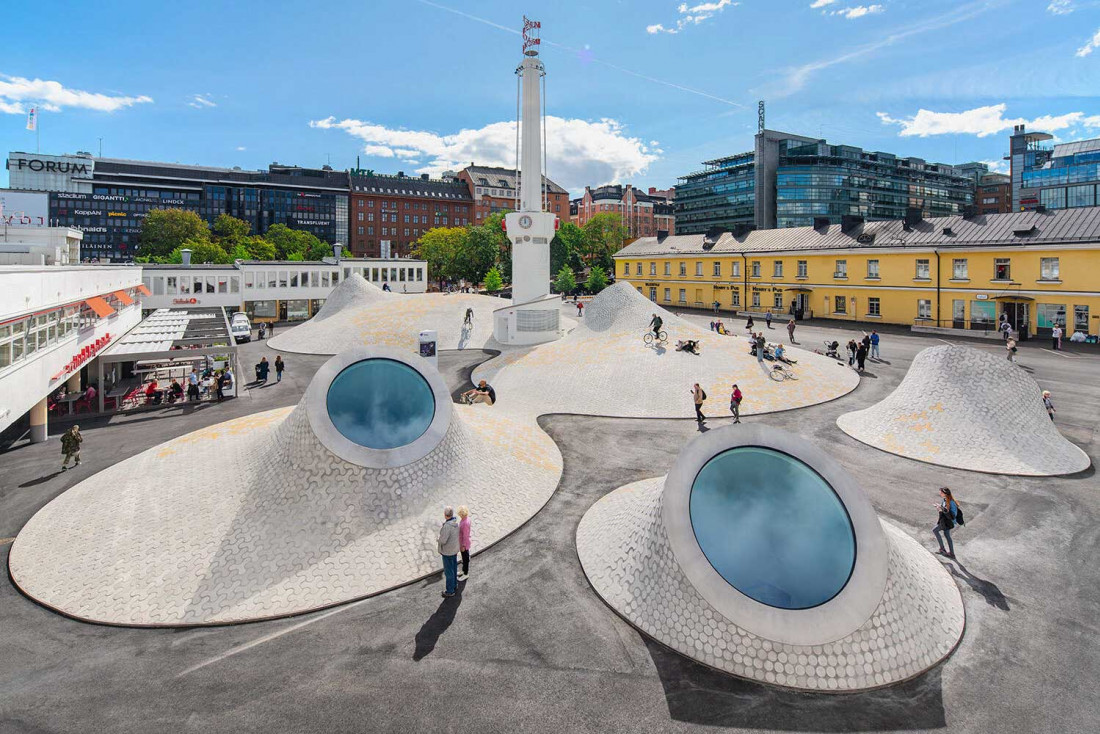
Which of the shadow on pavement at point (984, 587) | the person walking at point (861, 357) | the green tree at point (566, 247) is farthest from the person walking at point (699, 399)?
the green tree at point (566, 247)

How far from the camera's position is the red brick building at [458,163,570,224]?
15138 cm

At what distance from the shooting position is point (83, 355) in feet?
89.4

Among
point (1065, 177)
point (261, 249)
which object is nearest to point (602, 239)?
point (261, 249)

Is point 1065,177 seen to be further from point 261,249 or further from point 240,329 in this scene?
point 261,249

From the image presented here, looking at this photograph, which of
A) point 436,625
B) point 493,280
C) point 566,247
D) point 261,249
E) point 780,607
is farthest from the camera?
point 261,249

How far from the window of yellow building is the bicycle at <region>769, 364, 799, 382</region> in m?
29.3

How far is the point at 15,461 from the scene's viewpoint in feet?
66.1

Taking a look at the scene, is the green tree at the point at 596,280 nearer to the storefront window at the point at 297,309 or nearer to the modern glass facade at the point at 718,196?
the storefront window at the point at 297,309

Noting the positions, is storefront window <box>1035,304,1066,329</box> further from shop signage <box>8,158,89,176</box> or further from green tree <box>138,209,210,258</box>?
shop signage <box>8,158,89,176</box>

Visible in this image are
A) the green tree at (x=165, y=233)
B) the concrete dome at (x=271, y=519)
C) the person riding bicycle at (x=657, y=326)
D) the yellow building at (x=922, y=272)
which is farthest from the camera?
the green tree at (x=165, y=233)

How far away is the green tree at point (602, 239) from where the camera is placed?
4230 inches

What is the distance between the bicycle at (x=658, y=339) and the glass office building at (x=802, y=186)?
105 m

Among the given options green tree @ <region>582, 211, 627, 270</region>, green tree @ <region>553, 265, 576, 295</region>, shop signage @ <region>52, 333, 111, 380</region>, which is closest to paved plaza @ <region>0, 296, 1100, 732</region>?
shop signage @ <region>52, 333, 111, 380</region>

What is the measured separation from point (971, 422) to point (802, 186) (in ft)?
422
